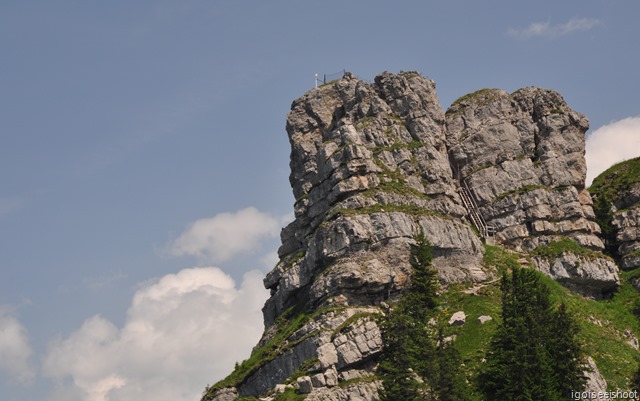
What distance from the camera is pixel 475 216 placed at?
502 ft

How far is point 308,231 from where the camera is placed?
148m

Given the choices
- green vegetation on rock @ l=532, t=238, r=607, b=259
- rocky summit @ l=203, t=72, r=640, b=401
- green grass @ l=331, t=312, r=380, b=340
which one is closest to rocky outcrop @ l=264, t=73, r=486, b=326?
rocky summit @ l=203, t=72, r=640, b=401

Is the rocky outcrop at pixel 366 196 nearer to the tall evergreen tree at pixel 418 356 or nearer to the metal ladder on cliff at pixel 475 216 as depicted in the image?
the metal ladder on cliff at pixel 475 216

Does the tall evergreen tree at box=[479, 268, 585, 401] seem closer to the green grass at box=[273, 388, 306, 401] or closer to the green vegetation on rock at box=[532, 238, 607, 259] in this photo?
the green grass at box=[273, 388, 306, 401]

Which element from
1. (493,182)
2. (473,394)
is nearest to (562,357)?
(473,394)

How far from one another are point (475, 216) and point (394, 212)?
20.9 metres

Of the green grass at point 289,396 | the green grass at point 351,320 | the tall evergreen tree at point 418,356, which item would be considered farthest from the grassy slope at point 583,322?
the green grass at point 289,396

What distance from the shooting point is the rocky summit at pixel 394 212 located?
12612 centimetres

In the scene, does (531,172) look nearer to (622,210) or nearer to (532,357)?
(622,210)

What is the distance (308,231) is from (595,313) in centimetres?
4162

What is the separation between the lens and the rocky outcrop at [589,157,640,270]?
150 meters

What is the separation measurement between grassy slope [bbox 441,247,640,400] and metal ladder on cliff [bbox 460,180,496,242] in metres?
5.46

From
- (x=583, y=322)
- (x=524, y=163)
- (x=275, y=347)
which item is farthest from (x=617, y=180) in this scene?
(x=275, y=347)

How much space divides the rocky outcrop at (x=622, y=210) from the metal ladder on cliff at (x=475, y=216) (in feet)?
58.3
